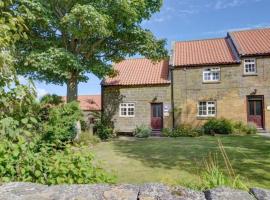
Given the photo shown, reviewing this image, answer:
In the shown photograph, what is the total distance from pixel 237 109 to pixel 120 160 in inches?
626

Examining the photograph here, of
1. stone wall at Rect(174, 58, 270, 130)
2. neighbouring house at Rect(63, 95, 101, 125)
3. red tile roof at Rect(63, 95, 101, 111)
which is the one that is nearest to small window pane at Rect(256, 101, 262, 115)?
stone wall at Rect(174, 58, 270, 130)

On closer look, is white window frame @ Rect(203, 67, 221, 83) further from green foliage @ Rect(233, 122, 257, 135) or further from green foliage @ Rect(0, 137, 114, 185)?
green foliage @ Rect(0, 137, 114, 185)

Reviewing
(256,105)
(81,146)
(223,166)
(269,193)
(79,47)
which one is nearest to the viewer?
(269,193)

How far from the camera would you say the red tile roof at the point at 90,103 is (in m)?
34.7

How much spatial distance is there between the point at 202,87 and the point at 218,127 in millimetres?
4085

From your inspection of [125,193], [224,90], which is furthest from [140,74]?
[125,193]

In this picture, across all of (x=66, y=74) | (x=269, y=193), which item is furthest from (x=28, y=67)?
(x=269, y=193)

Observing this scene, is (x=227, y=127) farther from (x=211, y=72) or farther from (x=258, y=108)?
(x=211, y=72)

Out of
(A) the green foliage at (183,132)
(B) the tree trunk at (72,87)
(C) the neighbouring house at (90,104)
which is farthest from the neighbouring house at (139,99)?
(B) the tree trunk at (72,87)

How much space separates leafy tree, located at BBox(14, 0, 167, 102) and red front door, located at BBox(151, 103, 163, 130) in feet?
28.6

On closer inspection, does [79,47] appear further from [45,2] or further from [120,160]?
[120,160]

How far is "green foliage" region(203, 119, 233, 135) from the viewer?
2317 centimetres

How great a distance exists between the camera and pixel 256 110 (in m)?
24.8

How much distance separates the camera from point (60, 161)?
12.8 ft
